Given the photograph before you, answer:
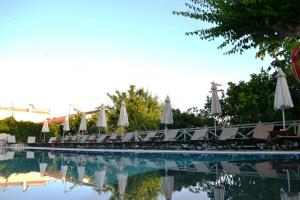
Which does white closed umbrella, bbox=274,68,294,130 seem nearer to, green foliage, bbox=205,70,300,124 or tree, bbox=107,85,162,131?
green foliage, bbox=205,70,300,124

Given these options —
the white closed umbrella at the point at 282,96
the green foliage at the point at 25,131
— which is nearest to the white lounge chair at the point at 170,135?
the white closed umbrella at the point at 282,96

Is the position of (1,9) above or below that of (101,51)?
above

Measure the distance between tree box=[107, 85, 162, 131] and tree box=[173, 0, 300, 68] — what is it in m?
20.9

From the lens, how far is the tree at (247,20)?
112 inches

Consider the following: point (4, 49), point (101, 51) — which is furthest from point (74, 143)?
point (4, 49)

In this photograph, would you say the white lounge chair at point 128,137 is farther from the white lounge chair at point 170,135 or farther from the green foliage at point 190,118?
the white lounge chair at point 170,135

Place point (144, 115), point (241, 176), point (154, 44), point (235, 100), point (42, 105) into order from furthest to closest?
point (42, 105), point (144, 115), point (154, 44), point (235, 100), point (241, 176)

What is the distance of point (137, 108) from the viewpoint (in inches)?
1093

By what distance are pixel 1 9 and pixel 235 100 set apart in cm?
1306

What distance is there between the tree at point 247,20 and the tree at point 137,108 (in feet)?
68.6

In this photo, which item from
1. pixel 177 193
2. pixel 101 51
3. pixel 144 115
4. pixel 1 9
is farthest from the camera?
pixel 144 115

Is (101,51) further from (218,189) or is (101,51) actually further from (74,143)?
(218,189)

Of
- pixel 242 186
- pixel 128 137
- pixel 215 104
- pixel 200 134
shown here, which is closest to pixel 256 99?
pixel 215 104

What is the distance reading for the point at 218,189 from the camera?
5.16 metres
